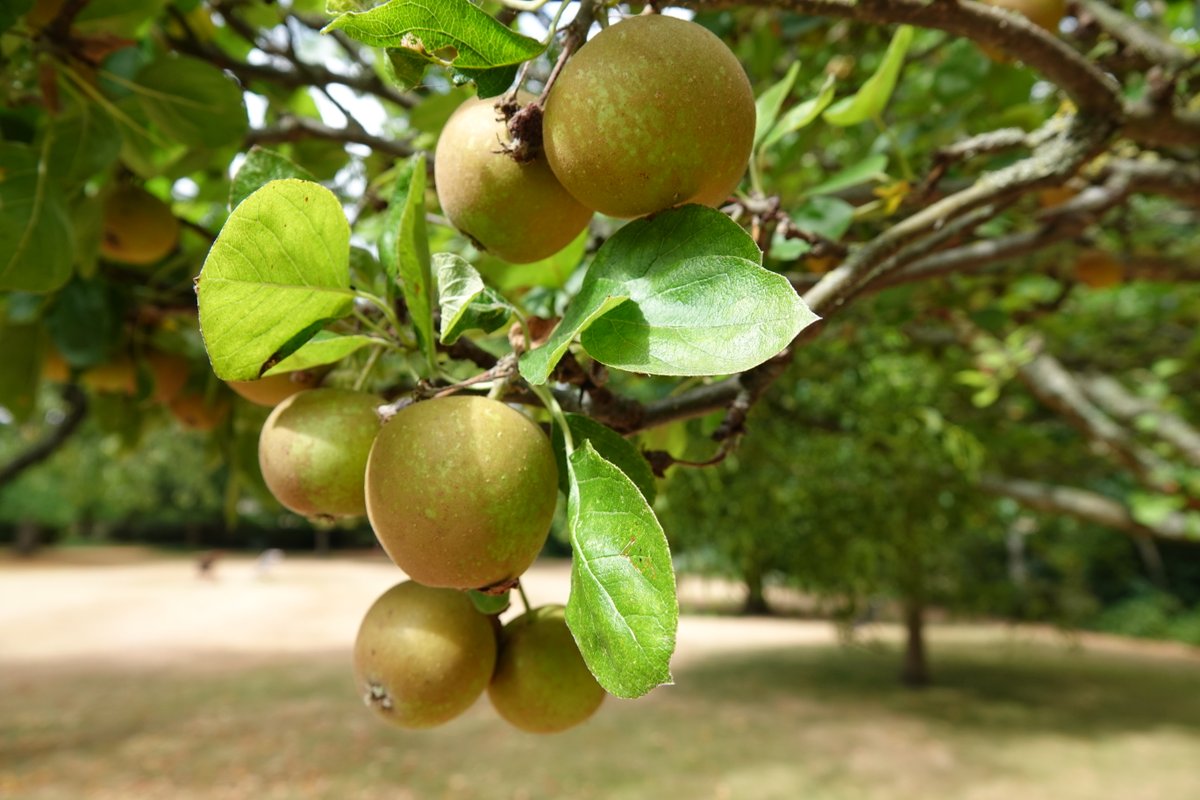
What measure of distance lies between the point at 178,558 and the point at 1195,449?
25812 mm

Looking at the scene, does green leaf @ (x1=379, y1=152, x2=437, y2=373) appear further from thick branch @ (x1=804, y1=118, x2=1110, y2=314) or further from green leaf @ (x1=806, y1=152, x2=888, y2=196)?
green leaf @ (x1=806, y1=152, x2=888, y2=196)

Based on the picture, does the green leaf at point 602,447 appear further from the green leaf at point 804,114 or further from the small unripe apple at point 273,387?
the green leaf at point 804,114

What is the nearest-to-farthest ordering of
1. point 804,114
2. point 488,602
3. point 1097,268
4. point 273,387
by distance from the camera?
point 488,602
point 273,387
point 804,114
point 1097,268

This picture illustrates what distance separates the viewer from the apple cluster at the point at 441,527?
0.62m

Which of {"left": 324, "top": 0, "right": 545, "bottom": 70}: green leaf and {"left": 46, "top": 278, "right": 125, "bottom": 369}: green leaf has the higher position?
{"left": 324, "top": 0, "right": 545, "bottom": 70}: green leaf

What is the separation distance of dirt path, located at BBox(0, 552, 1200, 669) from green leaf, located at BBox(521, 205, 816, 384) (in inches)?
342

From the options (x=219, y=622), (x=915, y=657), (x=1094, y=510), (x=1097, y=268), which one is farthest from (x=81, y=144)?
(x=219, y=622)

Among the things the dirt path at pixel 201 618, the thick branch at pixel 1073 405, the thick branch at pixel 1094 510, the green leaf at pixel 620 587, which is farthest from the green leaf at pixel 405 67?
the dirt path at pixel 201 618

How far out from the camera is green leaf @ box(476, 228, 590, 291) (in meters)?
0.99

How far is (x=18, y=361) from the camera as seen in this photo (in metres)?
1.73

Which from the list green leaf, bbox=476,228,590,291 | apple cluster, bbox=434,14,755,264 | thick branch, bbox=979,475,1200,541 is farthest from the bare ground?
apple cluster, bbox=434,14,755,264

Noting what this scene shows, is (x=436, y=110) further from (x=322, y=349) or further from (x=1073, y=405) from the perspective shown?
(x=1073, y=405)

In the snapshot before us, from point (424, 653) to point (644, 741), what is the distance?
7.46 meters

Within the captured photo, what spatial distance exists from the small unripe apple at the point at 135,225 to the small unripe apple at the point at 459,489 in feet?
3.99
